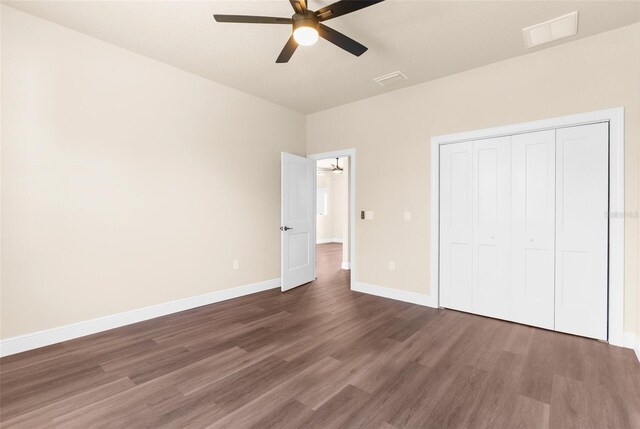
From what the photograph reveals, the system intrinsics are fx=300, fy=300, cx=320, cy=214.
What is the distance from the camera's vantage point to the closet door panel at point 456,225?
3658 mm

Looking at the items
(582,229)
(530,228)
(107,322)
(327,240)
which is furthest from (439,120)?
(327,240)

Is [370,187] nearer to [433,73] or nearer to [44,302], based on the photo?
[433,73]

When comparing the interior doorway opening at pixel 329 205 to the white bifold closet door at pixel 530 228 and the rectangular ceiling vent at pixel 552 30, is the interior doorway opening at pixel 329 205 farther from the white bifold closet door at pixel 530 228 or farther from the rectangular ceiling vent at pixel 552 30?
the rectangular ceiling vent at pixel 552 30

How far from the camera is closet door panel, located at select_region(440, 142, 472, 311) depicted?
12.0 feet

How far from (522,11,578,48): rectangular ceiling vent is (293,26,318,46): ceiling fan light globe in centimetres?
201

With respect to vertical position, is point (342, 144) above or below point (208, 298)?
above

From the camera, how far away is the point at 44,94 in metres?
2.74

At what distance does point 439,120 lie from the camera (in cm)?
383

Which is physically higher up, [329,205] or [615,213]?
[329,205]

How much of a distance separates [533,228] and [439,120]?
1.67 metres

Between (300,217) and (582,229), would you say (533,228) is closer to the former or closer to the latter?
(582,229)

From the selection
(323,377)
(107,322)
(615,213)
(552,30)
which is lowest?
(323,377)

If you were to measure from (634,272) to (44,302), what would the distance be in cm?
535

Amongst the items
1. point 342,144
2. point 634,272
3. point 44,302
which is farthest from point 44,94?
point 634,272
